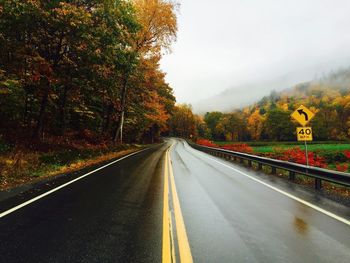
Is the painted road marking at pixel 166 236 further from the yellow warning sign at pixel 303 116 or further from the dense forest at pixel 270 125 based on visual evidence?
the dense forest at pixel 270 125

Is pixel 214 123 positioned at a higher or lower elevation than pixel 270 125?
higher

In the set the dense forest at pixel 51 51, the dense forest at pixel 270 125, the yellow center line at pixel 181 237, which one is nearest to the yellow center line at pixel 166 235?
the yellow center line at pixel 181 237

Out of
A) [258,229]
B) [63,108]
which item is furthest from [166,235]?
[63,108]

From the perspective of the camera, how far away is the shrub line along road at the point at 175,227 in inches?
150

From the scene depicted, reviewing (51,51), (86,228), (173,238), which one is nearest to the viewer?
(173,238)

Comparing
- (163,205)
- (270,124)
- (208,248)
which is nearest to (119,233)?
(208,248)

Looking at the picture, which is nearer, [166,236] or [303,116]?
[166,236]

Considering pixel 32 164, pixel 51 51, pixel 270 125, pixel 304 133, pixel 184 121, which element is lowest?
pixel 32 164

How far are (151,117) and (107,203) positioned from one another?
32.0 m

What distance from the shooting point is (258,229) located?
494 centimetres

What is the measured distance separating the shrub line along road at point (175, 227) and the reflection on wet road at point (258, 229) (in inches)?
0.6

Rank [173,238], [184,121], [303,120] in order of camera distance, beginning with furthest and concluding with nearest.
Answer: [184,121] < [303,120] < [173,238]

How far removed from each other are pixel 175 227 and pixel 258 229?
157 cm

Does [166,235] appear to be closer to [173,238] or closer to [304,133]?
[173,238]
